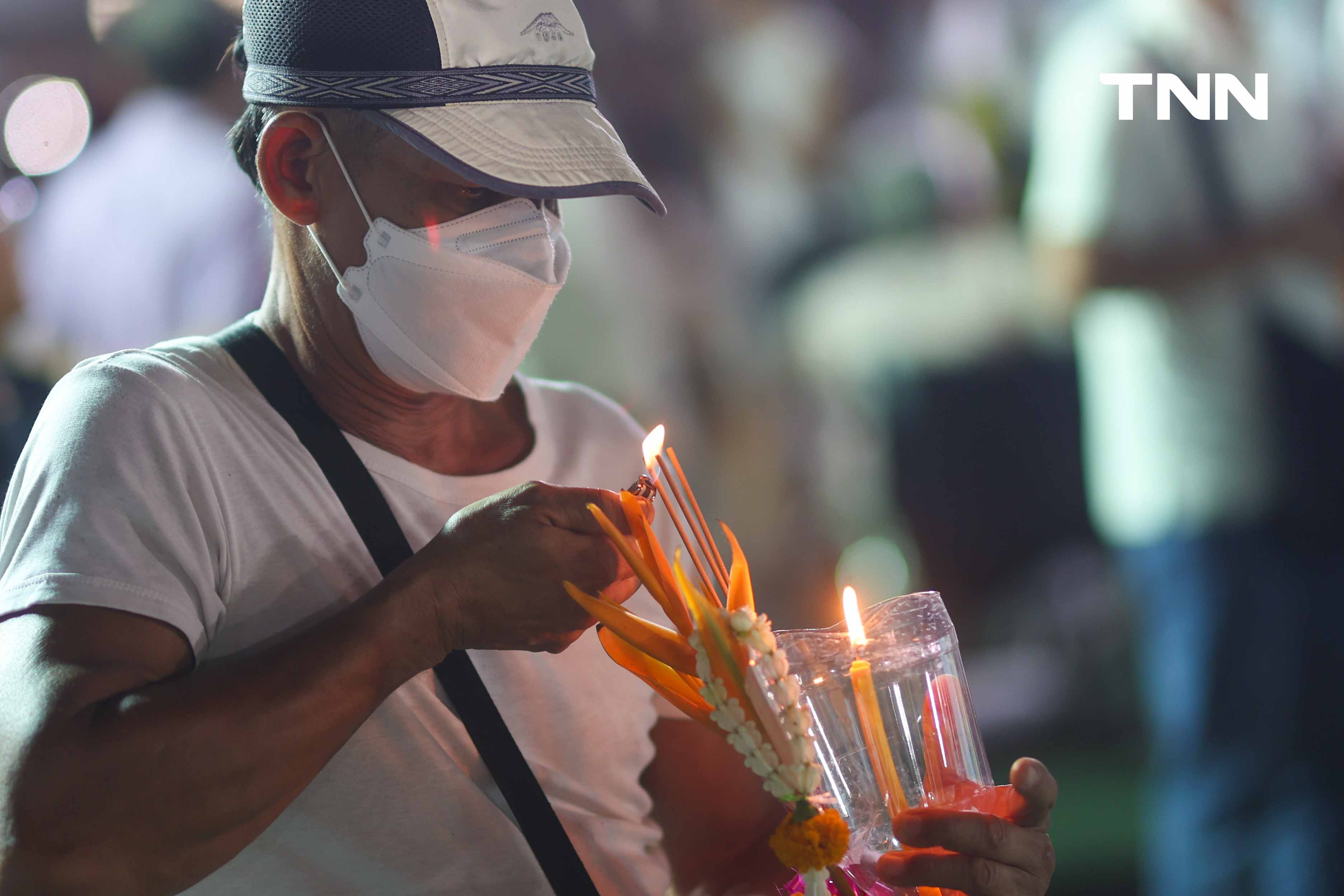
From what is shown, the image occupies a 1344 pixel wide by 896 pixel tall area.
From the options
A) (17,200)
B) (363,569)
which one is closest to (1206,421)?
(363,569)

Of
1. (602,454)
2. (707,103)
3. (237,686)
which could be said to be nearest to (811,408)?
(707,103)

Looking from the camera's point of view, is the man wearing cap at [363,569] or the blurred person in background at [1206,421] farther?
the blurred person in background at [1206,421]

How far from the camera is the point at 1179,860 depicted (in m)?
2.70

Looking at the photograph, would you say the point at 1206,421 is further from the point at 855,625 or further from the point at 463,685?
the point at 463,685

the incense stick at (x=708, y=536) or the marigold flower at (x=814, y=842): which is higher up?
the incense stick at (x=708, y=536)

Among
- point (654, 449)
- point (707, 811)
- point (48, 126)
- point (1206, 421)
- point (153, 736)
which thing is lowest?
point (707, 811)

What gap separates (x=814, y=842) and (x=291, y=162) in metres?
0.97

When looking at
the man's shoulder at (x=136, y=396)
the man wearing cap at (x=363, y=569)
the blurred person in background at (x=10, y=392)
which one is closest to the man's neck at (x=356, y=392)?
the man wearing cap at (x=363, y=569)

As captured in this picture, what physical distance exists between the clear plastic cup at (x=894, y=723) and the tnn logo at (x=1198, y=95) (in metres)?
1.90

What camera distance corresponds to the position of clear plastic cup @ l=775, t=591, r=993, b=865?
109cm

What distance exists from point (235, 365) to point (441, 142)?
39 cm

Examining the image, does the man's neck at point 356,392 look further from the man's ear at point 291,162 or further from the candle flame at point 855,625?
the candle flame at point 855,625

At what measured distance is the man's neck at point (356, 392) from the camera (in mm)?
1383

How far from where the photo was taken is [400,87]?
1240 millimetres
